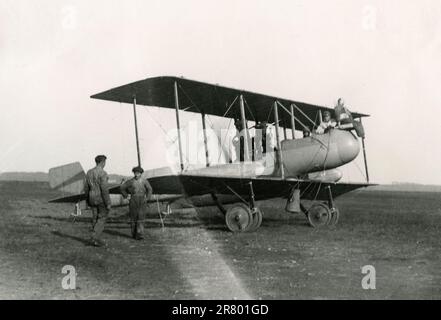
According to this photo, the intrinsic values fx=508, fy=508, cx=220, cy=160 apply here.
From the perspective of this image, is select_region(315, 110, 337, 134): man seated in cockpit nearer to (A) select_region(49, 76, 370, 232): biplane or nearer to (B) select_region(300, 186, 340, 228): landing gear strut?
(A) select_region(49, 76, 370, 232): biplane

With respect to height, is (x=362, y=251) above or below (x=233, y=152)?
below

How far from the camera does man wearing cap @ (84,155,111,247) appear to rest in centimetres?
865

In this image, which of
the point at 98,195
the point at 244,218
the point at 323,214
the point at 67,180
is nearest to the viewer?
the point at 98,195

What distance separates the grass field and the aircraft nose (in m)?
1.75

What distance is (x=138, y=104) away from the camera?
13258 mm

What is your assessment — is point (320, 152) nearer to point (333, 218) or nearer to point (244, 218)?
point (333, 218)

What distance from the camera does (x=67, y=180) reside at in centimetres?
1468

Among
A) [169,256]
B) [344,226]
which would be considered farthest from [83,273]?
[344,226]

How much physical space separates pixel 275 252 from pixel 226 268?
174 centimetres

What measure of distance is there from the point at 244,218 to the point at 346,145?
303cm

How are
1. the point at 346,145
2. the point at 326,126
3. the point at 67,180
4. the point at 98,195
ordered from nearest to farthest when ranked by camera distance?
the point at 98,195 → the point at 346,145 → the point at 326,126 → the point at 67,180

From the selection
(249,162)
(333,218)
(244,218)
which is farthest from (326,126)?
(244,218)
